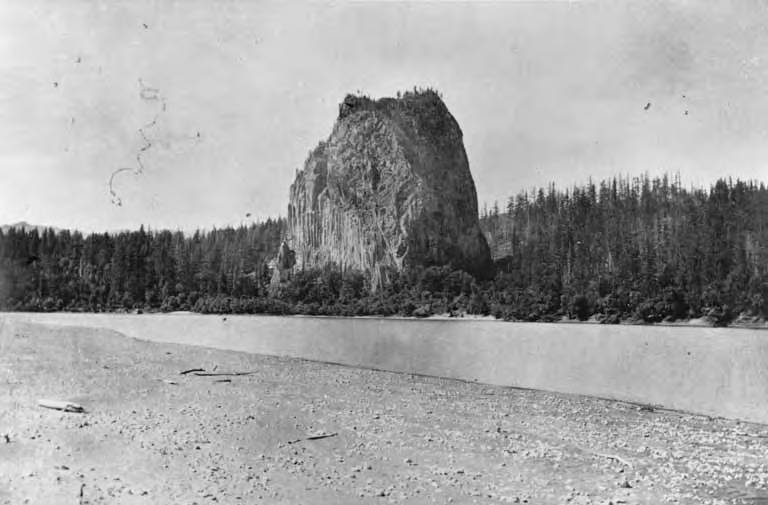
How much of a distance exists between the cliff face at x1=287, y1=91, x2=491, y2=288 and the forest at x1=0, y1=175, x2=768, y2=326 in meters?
8.31

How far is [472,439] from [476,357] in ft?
63.3

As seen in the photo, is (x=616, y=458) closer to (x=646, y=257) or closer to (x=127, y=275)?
(x=646, y=257)

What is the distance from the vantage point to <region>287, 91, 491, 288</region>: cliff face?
10938cm

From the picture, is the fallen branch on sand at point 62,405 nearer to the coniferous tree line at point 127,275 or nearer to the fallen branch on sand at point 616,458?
the fallen branch on sand at point 616,458

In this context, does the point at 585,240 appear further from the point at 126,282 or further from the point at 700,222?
the point at 126,282

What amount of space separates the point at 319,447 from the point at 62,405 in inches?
171

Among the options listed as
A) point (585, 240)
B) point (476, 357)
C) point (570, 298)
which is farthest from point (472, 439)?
point (585, 240)

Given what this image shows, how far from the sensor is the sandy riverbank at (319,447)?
7902mm

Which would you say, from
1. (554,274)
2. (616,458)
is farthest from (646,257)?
(616,458)

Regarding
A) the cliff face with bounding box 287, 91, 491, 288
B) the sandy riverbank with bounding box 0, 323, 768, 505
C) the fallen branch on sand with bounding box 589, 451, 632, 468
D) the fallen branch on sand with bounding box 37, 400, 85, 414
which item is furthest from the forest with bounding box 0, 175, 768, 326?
the fallen branch on sand with bounding box 589, 451, 632, 468

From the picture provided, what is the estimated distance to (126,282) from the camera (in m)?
70.6

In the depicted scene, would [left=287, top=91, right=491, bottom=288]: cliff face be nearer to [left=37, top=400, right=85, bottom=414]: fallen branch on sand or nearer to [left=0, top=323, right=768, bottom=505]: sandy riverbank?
[left=0, top=323, right=768, bottom=505]: sandy riverbank

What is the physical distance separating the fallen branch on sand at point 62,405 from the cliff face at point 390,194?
95333 millimetres

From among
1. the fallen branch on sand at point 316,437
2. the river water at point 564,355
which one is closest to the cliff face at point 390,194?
the river water at point 564,355
